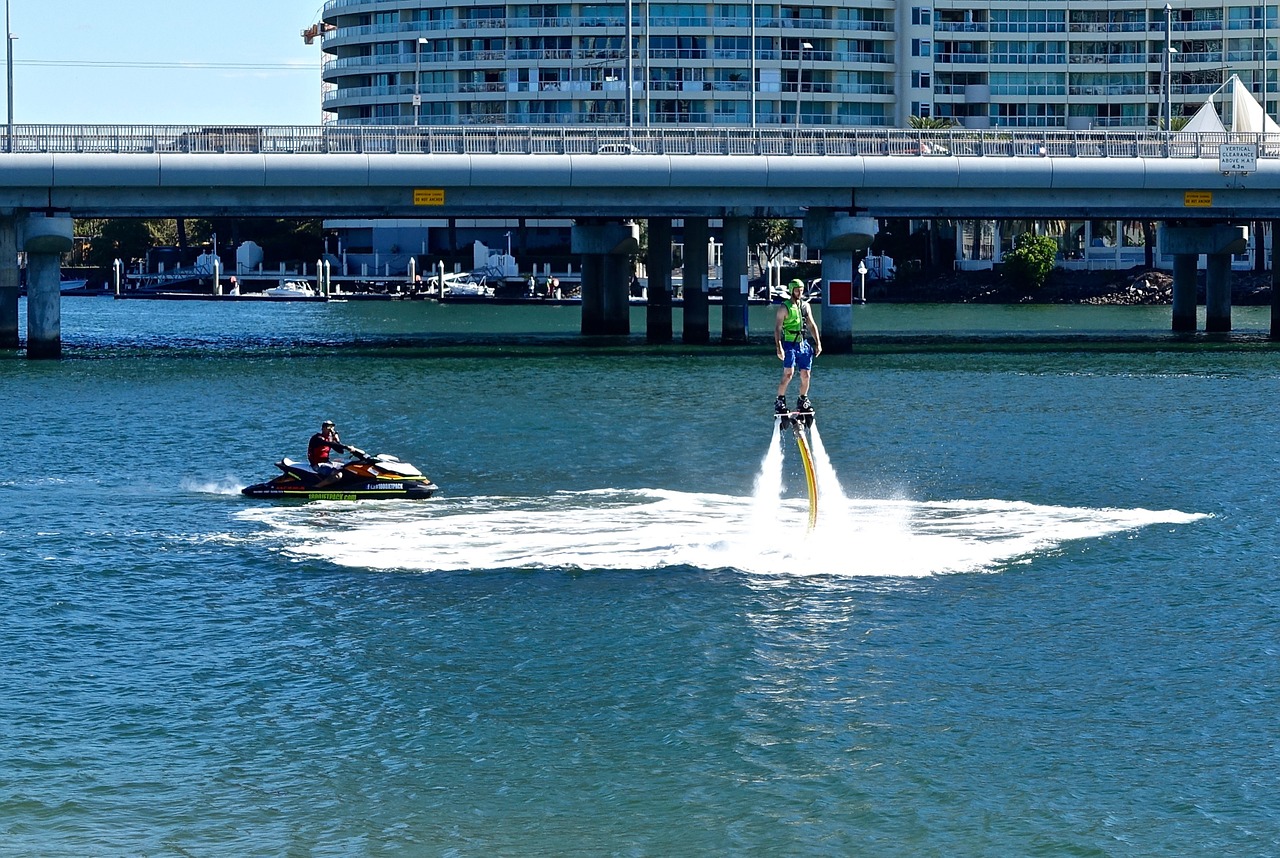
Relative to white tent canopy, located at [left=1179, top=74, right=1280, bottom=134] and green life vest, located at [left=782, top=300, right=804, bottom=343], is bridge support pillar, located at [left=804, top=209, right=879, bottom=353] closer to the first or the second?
white tent canopy, located at [left=1179, top=74, right=1280, bottom=134]

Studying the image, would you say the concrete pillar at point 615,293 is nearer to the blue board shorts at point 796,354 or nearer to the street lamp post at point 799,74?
the street lamp post at point 799,74

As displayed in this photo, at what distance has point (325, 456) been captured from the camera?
4219 centimetres

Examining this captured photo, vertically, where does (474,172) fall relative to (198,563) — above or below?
above

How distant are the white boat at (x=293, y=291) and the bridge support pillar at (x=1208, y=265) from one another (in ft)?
304

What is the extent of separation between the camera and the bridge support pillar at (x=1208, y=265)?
100 metres

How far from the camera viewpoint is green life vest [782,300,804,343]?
2981cm

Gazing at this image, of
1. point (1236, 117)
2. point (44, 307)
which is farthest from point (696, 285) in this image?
point (1236, 117)

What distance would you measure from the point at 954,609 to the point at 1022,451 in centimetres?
2179

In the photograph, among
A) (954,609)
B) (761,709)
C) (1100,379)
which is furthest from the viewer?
(1100,379)

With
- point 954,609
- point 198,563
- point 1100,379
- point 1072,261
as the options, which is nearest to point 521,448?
point 198,563

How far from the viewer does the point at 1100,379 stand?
245 feet

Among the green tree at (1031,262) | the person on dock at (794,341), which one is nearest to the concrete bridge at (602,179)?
the person on dock at (794,341)

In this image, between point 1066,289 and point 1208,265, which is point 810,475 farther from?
point 1066,289

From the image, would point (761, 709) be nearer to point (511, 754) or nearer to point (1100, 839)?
point (511, 754)
